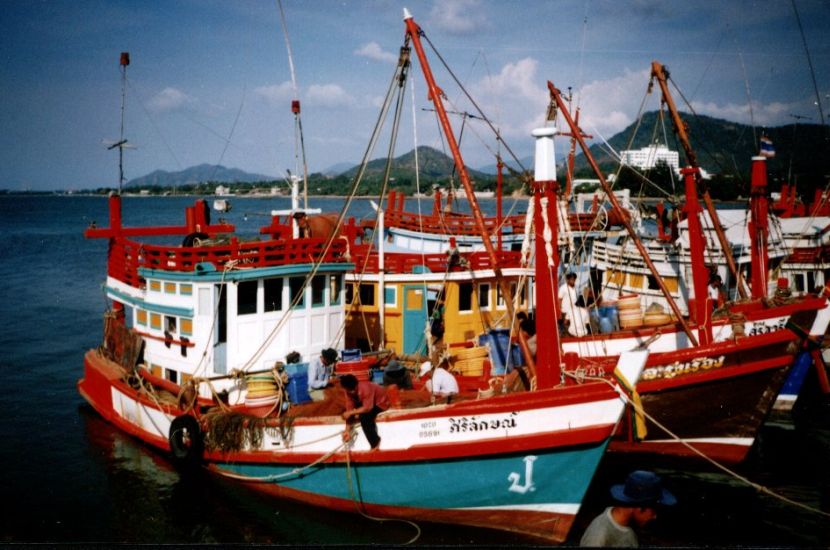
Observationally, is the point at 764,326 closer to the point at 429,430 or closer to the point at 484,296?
the point at 484,296

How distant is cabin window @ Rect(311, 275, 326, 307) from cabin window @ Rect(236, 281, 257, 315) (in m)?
1.23

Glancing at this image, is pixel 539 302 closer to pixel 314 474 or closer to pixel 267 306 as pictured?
pixel 314 474

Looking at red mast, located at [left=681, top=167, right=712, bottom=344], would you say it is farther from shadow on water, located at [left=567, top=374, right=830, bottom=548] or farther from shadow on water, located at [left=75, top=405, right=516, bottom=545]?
shadow on water, located at [left=75, top=405, right=516, bottom=545]

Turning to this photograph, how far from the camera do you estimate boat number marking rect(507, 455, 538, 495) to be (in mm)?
8797

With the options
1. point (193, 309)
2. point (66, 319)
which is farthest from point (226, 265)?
point (66, 319)

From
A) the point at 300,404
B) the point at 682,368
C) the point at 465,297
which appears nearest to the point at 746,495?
the point at 682,368

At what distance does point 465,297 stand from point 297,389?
6.16 meters

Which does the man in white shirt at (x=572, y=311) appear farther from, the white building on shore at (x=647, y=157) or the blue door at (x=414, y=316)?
the blue door at (x=414, y=316)

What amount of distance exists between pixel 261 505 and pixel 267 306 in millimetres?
3835

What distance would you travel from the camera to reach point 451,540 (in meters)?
9.79

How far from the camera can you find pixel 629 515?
15.0ft

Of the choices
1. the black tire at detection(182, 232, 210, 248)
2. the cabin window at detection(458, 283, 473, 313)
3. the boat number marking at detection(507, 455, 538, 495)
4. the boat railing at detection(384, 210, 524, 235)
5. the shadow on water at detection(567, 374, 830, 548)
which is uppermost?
the boat railing at detection(384, 210, 524, 235)

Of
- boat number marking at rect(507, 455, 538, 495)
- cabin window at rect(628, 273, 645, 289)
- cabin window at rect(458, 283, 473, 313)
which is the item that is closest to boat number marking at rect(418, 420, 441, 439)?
boat number marking at rect(507, 455, 538, 495)

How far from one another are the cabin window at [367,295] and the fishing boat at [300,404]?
107 inches
